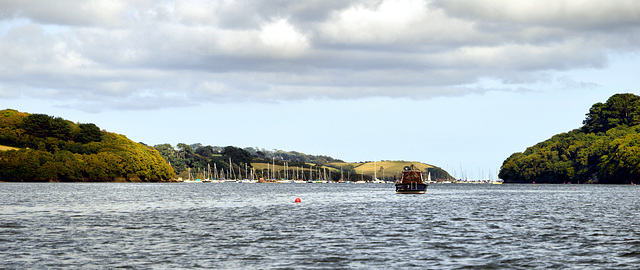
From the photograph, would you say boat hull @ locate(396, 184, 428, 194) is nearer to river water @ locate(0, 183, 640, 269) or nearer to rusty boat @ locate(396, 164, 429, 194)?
rusty boat @ locate(396, 164, 429, 194)

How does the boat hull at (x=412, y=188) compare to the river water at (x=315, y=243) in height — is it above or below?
above

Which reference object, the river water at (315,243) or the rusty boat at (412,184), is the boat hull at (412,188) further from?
the river water at (315,243)

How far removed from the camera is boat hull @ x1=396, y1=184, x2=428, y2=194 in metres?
144

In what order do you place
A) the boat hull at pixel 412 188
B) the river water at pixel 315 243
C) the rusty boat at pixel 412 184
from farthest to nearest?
the rusty boat at pixel 412 184
the boat hull at pixel 412 188
the river water at pixel 315 243

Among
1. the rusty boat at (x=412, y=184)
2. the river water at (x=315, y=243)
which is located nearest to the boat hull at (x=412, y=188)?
the rusty boat at (x=412, y=184)

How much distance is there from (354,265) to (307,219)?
3176cm

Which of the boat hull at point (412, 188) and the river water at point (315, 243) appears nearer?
the river water at point (315, 243)

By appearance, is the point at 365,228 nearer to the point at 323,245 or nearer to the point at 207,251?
the point at 323,245

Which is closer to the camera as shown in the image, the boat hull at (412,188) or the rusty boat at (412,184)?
the boat hull at (412,188)

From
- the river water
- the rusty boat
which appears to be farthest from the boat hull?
the river water

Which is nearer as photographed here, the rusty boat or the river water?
the river water

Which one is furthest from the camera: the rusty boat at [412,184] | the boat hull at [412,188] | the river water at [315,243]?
the rusty boat at [412,184]

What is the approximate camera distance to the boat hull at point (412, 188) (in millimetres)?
143575

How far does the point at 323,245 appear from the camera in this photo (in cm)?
4078
